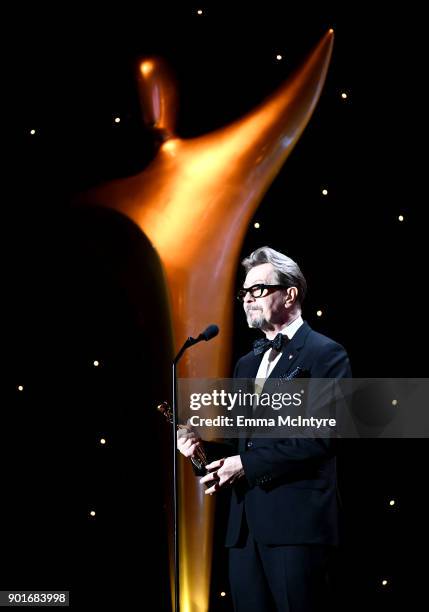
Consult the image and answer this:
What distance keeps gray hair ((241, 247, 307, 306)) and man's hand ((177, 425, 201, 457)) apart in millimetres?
645

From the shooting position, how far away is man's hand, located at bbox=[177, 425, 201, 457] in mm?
2980

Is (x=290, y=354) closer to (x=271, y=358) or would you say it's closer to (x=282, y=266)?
(x=271, y=358)

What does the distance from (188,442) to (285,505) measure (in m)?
0.42

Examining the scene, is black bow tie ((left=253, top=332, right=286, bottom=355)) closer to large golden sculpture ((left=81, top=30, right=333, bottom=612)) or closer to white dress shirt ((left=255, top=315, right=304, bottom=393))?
white dress shirt ((left=255, top=315, right=304, bottom=393))

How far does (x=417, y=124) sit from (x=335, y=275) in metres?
0.74

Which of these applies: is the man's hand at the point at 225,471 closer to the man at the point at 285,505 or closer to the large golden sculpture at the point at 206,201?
the man at the point at 285,505

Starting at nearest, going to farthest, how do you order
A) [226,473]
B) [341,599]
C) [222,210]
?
[226,473]
[341,599]
[222,210]

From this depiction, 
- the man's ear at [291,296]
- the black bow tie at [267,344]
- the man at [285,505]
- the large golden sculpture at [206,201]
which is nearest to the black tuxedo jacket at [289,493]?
the man at [285,505]

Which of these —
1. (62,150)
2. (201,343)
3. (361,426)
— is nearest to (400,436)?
(361,426)

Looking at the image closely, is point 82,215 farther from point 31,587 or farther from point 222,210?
point 31,587

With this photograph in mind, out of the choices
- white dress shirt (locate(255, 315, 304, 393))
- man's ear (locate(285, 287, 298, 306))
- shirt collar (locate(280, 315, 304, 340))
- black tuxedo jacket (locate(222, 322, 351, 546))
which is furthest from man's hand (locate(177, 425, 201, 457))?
man's ear (locate(285, 287, 298, 306))

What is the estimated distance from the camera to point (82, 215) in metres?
3.54

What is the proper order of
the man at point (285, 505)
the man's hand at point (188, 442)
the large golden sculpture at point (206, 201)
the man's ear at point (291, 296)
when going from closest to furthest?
1. the man at point (285, 505)
2. the man's hand at point (188, 442)
3. the man's ear at point (291, 296)
4. the large golden sculpture at point (206, 201)

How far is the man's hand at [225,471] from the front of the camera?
9.43 feet
